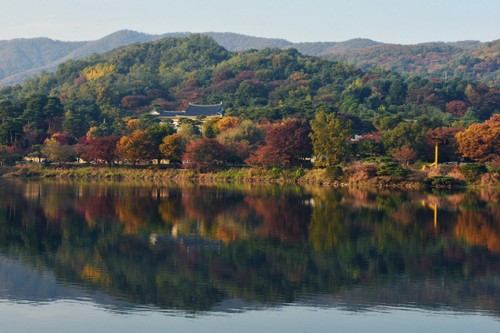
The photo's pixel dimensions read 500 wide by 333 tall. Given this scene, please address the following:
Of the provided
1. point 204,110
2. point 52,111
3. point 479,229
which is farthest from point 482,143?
point 52,111

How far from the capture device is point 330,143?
49.0m

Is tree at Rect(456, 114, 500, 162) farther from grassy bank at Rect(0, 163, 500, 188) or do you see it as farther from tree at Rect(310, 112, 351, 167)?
tree at Rect(310, 112, 351, 167)

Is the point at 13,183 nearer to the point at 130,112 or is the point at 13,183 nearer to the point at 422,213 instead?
the point at 422,213

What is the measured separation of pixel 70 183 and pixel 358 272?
31.7m

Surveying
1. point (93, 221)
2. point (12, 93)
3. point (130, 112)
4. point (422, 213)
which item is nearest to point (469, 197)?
point (422, 213)

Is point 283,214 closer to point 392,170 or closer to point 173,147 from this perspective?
point 392,170

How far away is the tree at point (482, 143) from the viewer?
4716 cm

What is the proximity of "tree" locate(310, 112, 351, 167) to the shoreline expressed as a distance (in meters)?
1.05

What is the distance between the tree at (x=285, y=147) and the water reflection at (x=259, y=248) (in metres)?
12.0

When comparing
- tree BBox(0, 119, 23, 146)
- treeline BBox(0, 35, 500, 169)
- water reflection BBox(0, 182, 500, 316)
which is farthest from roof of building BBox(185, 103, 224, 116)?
water reflection BBox(0, 182, 500, 316)

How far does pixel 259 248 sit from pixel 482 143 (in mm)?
28876

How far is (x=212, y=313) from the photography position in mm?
15555

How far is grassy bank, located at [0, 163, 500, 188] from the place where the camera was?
4459cm

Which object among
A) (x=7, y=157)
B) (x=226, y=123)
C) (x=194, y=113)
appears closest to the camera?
(x=7, y=157)
